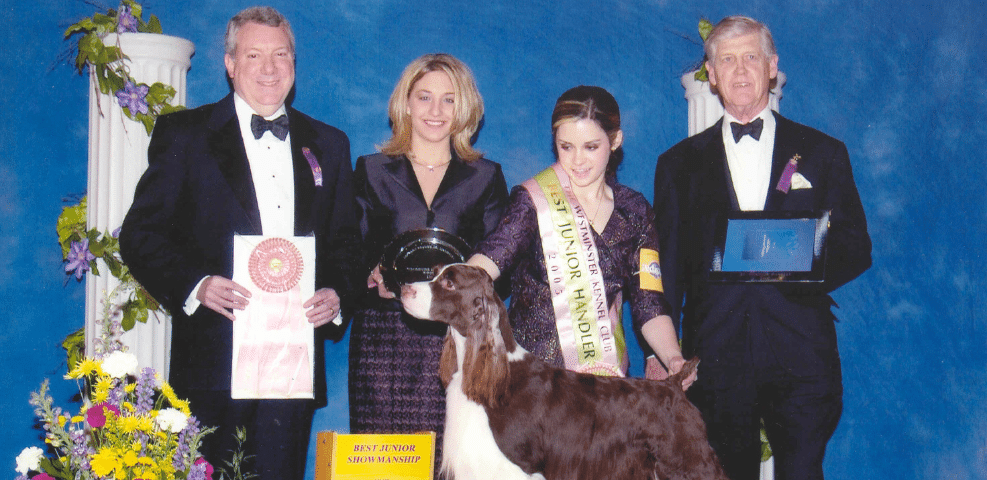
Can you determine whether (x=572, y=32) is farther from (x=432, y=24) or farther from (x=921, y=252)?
(x=921, y=252)

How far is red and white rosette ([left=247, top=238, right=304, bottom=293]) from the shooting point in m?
2.66

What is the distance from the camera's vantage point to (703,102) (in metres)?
3.94

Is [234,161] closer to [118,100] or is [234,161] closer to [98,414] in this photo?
[118,100]

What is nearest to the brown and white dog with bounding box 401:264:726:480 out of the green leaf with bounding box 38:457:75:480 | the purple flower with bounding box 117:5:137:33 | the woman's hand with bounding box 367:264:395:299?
the woman's hand with bounding box 367:264:395:299

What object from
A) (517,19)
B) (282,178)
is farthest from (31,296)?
(517,19)

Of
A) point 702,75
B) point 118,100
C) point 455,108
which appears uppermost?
point 702,75

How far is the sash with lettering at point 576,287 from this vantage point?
9.21 ft

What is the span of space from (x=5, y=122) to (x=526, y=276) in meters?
2.35

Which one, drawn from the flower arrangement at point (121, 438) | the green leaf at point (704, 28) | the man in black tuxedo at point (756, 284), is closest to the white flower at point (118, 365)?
the flower arrangement at point (121, 438)

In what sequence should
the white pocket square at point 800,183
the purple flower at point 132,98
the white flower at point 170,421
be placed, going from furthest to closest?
the purple flower at point 132,98 < the white pocket square at point 800,183 < the white flower at point 170,421

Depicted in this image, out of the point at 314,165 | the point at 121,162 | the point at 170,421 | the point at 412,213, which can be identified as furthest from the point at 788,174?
the point at 121,162

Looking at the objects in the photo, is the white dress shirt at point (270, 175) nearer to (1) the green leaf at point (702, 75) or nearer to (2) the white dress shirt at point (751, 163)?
(2) the white dress shirt at point (751, 163)

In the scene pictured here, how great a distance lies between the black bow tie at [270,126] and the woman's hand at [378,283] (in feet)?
1.83

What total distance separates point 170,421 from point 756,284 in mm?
1954
